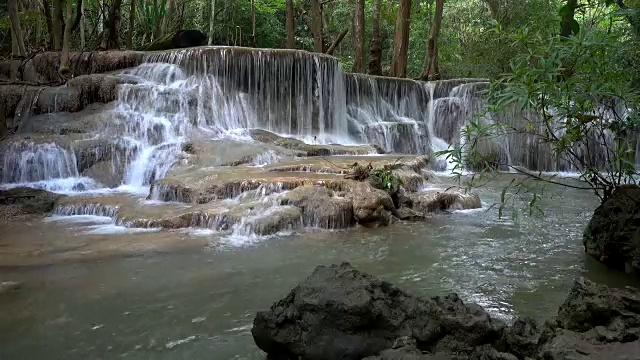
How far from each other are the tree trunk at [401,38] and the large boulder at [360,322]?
15.5 meters

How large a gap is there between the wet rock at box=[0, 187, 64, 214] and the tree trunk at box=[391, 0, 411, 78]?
39.6ft

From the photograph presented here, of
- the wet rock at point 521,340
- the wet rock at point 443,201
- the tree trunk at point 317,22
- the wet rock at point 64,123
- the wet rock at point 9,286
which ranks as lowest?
the wet rock at point 9,286

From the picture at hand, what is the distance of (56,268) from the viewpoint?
5.27 m

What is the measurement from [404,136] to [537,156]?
12.8ft

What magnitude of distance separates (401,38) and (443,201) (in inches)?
411

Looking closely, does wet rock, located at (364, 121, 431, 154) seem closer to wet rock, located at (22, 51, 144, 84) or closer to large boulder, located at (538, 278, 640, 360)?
wet rock, located at (22, 51, 144, 84)

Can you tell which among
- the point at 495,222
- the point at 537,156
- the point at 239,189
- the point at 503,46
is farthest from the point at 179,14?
the point at 495,222

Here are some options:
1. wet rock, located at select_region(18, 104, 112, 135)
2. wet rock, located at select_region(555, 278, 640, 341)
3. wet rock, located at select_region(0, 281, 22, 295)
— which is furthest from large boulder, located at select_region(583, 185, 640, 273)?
wet rock, located at select_region(18, 104, 112, 135)

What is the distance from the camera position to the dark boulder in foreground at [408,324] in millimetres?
2418

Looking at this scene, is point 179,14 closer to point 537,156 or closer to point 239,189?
point 537,156

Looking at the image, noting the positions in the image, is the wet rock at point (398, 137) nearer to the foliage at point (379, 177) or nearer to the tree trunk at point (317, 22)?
the tree trunk at point (317, 22)

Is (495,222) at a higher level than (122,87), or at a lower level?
lower

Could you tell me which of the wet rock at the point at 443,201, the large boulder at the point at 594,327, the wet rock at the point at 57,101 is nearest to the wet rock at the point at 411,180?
the wet rock at the point at 443,201

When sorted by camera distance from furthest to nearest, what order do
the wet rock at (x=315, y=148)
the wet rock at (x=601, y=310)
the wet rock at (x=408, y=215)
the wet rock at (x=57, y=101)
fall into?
the wet rock at (x=57, y=101) < the wet rock at (x=315, y=148) < the wet rock at (x=408, y=215) < the wet rock at (x=601, y=310)
